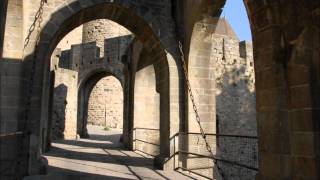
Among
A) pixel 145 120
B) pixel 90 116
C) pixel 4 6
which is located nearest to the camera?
pixel 4 6

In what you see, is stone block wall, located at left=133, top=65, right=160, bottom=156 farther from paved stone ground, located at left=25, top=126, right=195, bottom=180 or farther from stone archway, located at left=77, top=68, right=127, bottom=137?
stone archway, located at left=77, top=68, right=127, bottom=137

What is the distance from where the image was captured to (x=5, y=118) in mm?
6160

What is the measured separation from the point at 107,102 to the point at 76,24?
650 inches

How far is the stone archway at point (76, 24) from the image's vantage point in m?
6.54

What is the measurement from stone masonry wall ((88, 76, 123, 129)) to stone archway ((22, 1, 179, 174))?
16.3m

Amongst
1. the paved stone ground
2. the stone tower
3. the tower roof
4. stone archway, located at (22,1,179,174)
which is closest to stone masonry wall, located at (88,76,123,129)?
the stone tower

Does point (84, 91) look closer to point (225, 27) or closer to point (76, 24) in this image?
point (76, 24)

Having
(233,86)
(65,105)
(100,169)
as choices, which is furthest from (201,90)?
(65,105)

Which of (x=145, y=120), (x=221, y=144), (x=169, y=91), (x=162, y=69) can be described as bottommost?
(x=221, y=144)

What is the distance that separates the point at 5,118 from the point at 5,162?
0.76m

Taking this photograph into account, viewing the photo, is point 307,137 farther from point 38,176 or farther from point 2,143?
point 2,143

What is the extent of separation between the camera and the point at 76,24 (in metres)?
8.09

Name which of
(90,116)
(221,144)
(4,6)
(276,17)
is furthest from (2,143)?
(90,116)

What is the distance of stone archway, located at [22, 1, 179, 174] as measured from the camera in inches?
257
